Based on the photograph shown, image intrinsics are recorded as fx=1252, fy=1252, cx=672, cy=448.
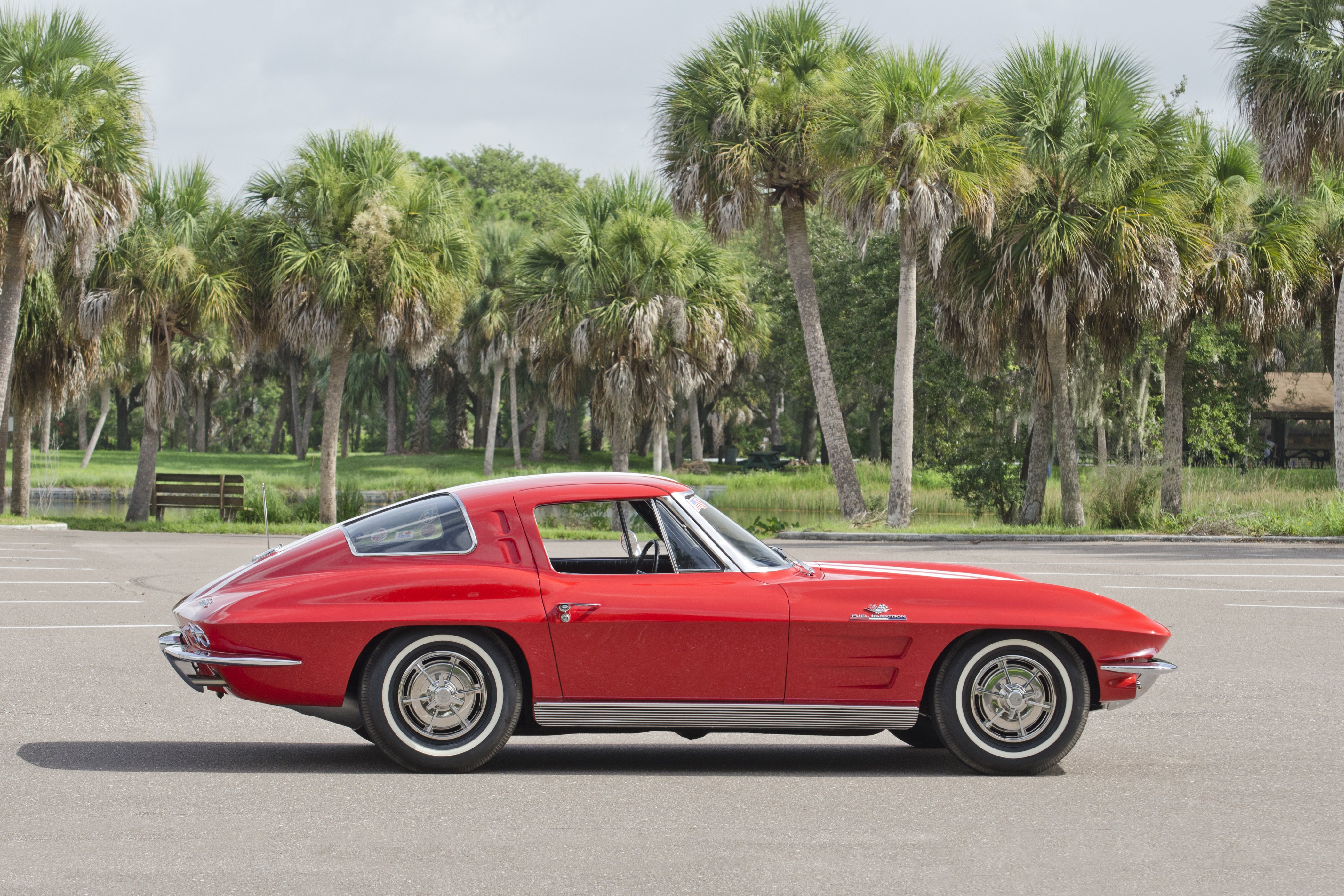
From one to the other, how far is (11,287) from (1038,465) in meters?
21.4

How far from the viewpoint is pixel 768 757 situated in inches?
253

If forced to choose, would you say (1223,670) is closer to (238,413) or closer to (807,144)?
(807,144)

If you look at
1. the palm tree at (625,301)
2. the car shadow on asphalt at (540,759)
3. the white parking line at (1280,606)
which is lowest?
the car shadow on asphalt at (540,759)

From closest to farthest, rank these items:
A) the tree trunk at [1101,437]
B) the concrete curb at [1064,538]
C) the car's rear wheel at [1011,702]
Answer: the car's rear wheel at [1011,702] → the concrete curb at [1064,538] → the tree trunk at [1101,437]

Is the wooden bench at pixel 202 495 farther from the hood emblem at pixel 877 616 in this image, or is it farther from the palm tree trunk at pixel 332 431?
the hood emblem at pixel 877 616

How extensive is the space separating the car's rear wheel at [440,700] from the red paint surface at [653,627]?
11 cm

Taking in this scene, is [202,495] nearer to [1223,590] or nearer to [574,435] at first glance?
[1223,590]

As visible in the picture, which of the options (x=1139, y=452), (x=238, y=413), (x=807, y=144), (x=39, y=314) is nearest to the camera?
(x=807, y=144)

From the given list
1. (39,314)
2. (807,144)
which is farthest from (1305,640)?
(39,314)

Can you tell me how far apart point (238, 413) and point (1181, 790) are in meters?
86.1

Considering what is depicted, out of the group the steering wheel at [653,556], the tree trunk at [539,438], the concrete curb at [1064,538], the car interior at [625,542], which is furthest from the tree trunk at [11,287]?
the tree trunk at [539,438]

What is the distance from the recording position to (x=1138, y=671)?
19.3ft

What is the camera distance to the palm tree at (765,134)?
26.0 m

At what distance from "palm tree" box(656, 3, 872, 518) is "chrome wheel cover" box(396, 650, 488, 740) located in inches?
818
